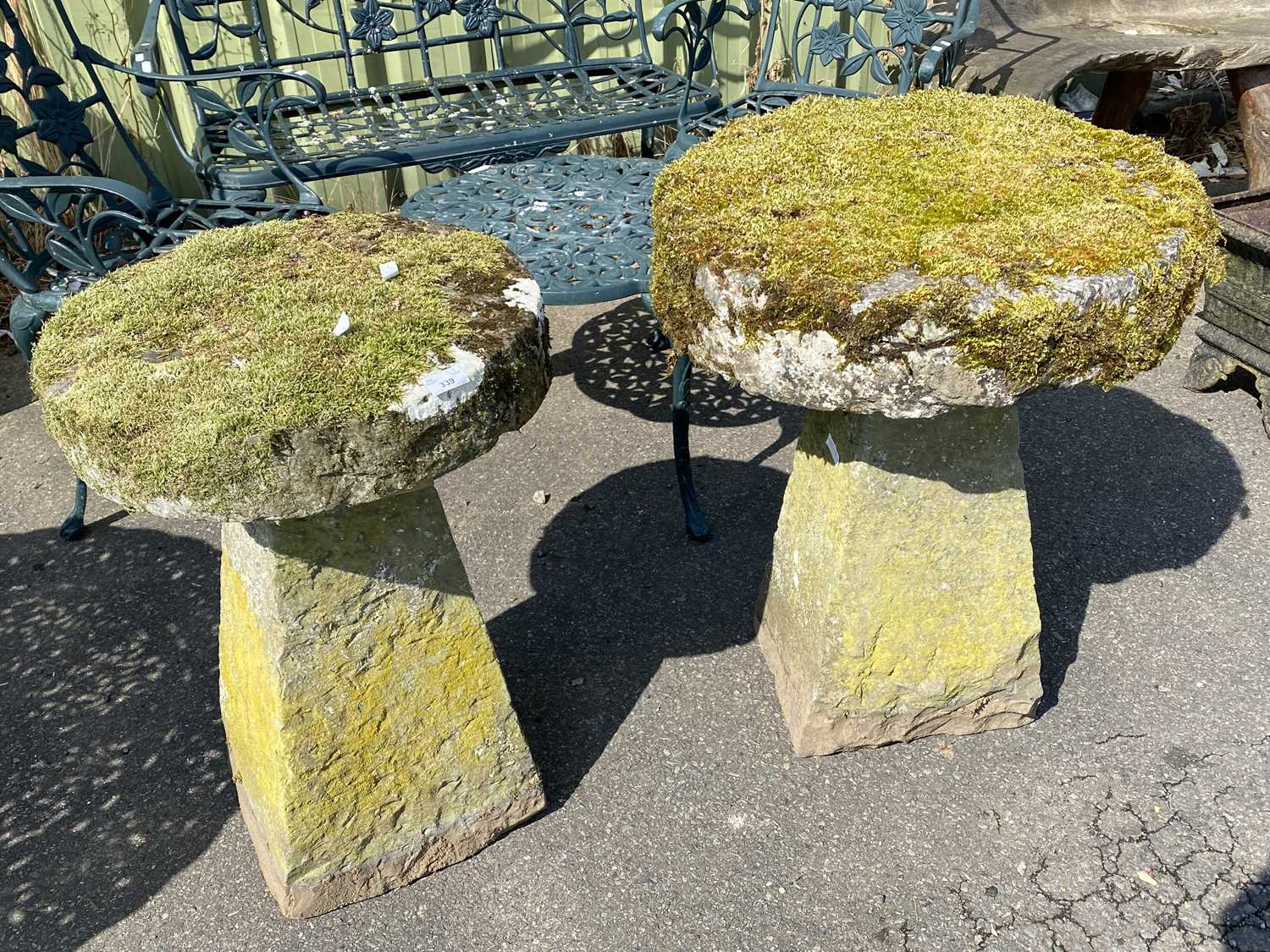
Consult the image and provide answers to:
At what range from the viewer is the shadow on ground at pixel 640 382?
129 inches

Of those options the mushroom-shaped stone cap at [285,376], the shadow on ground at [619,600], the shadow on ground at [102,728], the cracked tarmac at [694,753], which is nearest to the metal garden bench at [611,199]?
the shadow on ground at [619,600]

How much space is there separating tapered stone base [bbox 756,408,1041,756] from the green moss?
72 cm

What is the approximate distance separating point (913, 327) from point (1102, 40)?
12.1 feet

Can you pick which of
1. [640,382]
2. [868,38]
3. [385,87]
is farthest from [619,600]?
[868,38]

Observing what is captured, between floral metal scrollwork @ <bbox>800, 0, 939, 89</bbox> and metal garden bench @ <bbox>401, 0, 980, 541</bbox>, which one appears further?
floral metal scrollwork @ <bbox>800, 0, 939, 89</bbox>

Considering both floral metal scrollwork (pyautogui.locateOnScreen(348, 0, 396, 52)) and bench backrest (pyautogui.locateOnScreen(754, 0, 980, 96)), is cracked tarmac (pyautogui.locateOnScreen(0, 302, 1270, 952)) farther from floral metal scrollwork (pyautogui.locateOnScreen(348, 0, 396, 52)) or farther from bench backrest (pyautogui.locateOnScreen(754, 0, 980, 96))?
floral metal scrollwork (pyautogui.locateOnScreen(348, 0, 396, 52))

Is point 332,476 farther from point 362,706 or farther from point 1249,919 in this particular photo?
point 1249,919

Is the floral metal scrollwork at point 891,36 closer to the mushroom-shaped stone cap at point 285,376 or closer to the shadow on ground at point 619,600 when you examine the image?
the shadow on ground at point 619,600

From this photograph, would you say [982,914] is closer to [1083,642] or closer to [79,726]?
[1083,642]

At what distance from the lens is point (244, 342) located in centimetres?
152

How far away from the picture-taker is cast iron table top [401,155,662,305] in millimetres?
2371

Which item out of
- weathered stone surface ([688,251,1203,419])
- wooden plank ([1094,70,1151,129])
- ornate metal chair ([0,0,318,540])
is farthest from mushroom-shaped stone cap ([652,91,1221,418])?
wooden plank ([1094,70,1151,129])

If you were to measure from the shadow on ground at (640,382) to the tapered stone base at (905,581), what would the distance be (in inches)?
42.4

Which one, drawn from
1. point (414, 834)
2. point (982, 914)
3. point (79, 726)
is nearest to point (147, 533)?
point (79, 726)
